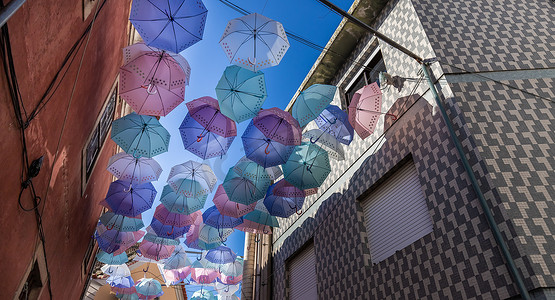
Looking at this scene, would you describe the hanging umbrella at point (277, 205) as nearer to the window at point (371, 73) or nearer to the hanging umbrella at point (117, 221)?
the window at point (371, 73)

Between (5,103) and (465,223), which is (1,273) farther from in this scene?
(465,223)

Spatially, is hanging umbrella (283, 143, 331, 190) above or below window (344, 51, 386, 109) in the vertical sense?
below

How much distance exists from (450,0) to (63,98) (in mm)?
7539

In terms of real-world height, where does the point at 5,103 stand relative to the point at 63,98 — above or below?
below

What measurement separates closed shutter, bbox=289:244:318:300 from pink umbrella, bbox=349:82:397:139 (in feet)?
13.1

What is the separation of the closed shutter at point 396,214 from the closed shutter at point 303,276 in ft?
8.30

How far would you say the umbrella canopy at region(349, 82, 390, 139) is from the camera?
21.9ft

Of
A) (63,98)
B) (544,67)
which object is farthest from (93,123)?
(544,67)

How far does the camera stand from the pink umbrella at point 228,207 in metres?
8.46

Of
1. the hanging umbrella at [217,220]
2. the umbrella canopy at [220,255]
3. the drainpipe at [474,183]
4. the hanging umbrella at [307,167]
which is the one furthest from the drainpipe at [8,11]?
the umbrella canopy at [220,255]

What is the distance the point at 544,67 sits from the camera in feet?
19.7

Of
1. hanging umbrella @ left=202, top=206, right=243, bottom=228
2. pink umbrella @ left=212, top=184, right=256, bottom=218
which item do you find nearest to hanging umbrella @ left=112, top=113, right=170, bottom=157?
pink umbrella @ left=212, top=184, right=256, bottom=218

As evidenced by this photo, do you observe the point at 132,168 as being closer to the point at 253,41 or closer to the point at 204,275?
the point at 253,41

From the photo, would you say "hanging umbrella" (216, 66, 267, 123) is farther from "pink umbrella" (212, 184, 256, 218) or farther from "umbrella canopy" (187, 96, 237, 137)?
"pink umbrella" (212, 184, 256, 218)
